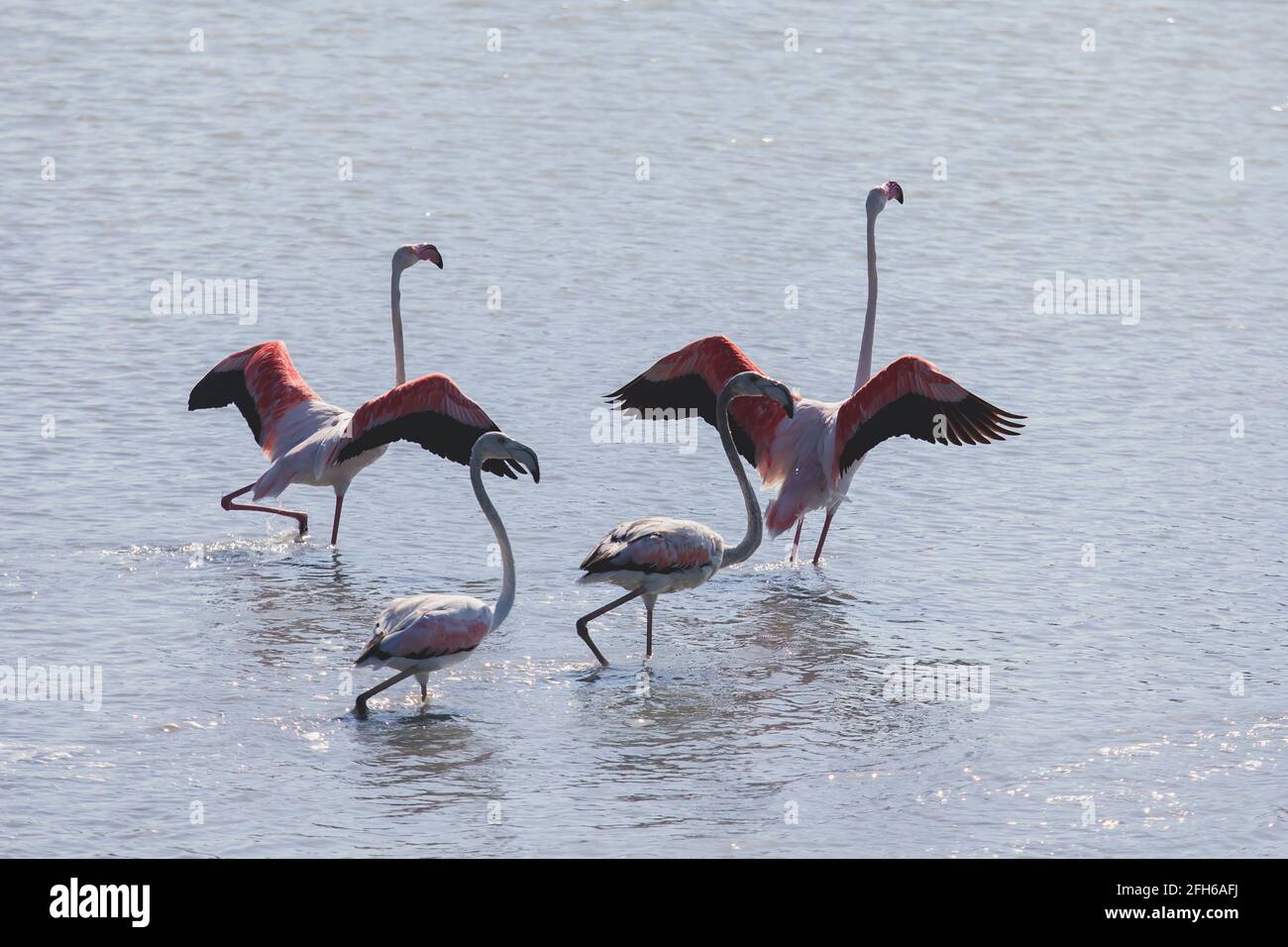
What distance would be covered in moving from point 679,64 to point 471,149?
3.80 meters

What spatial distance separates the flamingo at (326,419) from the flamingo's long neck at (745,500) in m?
1.21

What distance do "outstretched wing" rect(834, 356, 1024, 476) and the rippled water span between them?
82 cm

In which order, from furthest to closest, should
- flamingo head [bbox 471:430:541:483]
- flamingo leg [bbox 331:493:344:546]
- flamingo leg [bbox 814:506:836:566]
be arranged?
flamingo leg [bbox 814:506:836:566]
flamingo leg [bbox 331:493:344:546]
flamingo head [bbox 471:430:541:483]

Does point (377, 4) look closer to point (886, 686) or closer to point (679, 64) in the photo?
point (679, 64)

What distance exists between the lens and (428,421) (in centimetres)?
1142

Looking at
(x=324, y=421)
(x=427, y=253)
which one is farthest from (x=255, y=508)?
(x=427, y=253)

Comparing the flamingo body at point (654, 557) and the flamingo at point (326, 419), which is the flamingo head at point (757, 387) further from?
the flamingo at point (326, 419)

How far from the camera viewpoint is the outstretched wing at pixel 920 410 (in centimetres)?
1149

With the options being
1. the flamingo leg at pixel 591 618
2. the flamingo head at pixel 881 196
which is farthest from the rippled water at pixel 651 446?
the flamingo head at pixel 881 196

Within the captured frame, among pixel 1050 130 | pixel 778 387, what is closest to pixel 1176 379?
pixel 778 387

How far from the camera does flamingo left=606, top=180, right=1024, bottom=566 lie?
11.5 metres

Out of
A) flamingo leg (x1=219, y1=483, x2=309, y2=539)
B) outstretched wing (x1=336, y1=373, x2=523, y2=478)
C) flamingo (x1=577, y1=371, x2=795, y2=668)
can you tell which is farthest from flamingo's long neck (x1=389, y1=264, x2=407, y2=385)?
flamingo (x1=577, y1=371, x2=795, y2=668)

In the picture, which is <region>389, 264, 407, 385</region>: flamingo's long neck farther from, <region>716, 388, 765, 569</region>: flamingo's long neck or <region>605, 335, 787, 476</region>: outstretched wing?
<region>716, 388, 765, 569</region>: flamingo's long neck

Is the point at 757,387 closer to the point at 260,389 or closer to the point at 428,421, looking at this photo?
the point at 428,421
